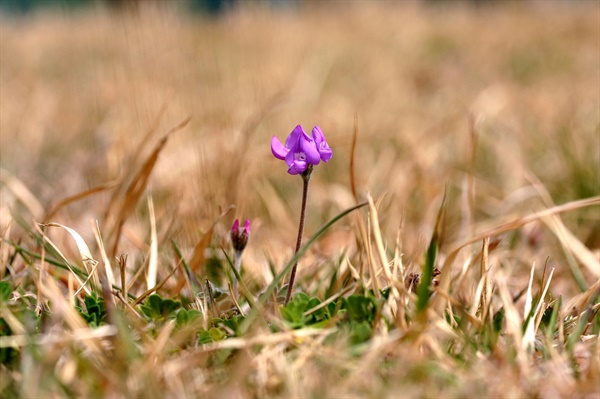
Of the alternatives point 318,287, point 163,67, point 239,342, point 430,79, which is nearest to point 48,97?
point 163,67

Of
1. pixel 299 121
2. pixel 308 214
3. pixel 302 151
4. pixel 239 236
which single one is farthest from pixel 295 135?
pixel 299 121

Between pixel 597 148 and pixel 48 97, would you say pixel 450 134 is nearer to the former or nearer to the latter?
pixel 597 148

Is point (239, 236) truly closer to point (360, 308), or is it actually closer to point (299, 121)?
point (360, 308)

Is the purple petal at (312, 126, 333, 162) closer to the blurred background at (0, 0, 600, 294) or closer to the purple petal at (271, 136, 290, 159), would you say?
the purple petal at (271, 136, 290, 159)

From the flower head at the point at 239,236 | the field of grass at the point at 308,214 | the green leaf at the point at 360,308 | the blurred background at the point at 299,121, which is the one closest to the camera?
the field of grass at the point at 308,214

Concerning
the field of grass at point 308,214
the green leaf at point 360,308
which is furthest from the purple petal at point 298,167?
the green leaf at point 360,308

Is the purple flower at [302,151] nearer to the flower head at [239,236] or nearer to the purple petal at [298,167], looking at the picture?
the purple petal at [298,167]

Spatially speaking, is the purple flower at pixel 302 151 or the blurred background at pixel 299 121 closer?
the purple flower at pixel 302 151
